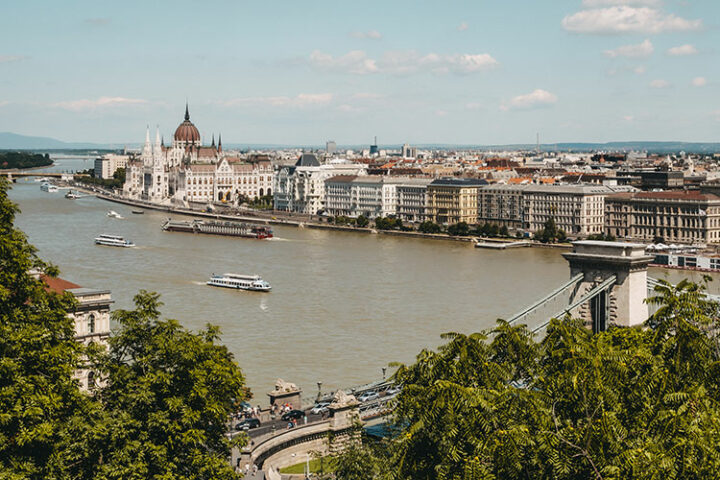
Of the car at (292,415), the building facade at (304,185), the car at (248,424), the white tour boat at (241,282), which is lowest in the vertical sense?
the car at (248,424)

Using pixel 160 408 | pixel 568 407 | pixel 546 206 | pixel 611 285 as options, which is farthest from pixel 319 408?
pixel 546 206

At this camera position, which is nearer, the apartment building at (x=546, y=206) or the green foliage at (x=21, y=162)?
the apartment building at (x=546, y=206)

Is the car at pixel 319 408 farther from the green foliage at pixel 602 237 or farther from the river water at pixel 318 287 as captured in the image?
the green foliage at pixel 602 237

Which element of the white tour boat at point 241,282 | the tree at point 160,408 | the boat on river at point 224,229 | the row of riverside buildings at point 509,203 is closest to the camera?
the tree at point 160,408

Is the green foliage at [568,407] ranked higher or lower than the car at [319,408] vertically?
higher

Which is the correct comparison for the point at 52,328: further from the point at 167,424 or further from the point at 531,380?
the point at 531,380

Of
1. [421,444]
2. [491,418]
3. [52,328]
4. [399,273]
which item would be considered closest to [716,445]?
[491,418]

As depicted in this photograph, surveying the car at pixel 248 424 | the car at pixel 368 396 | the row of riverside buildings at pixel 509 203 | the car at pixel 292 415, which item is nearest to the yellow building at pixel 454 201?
the row of riverside buildings at pixel 509 203
